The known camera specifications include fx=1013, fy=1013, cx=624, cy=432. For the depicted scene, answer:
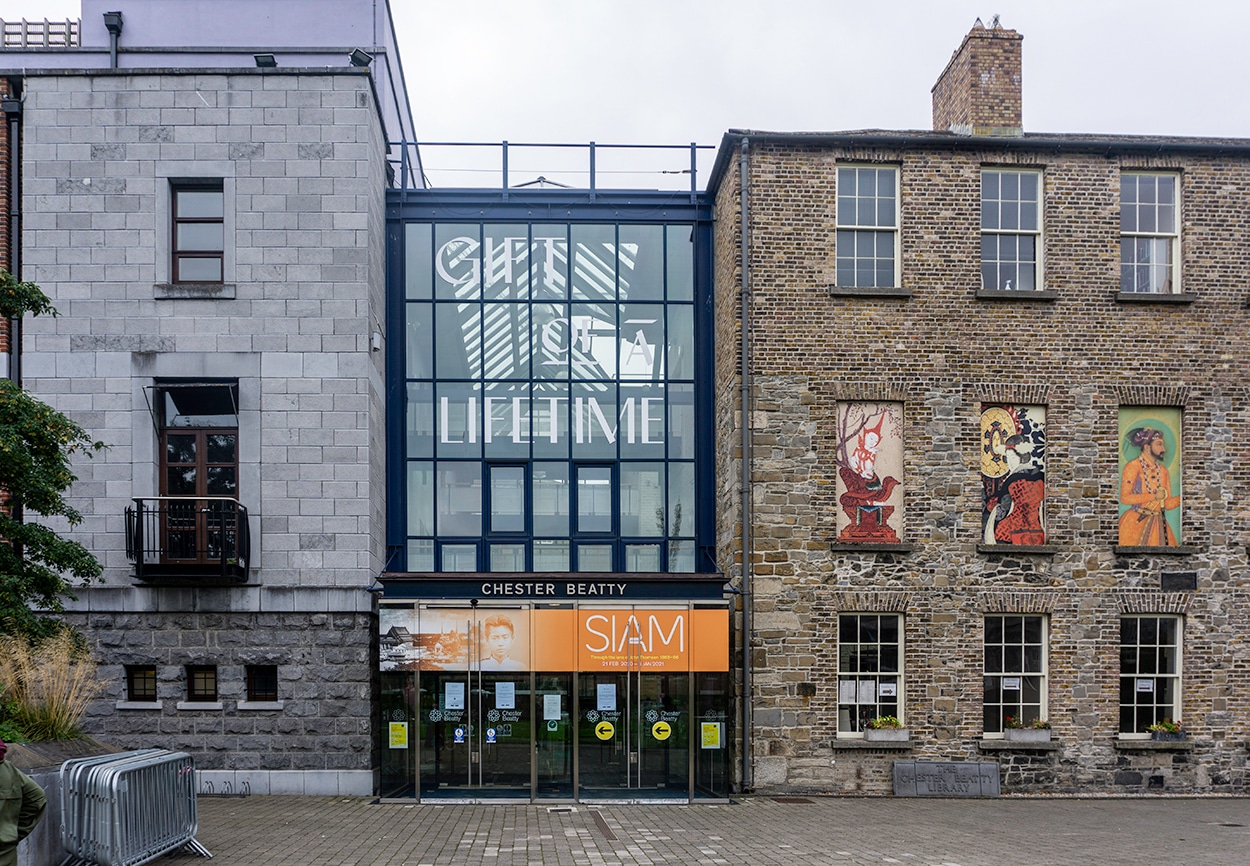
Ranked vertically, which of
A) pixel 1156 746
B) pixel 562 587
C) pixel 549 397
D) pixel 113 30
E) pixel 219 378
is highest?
pixel 113 30

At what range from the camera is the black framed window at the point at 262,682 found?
1650cm

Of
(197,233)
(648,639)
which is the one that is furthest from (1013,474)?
(197,233)

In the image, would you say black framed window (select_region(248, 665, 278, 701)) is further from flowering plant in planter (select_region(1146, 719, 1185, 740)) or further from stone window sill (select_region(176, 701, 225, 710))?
flowering plant in planter (select_region(1146, 719, 1185, 740))

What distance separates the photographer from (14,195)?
16953 mm

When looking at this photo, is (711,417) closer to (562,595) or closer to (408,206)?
(562,595)

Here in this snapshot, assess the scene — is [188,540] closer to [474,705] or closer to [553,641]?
[474,705]

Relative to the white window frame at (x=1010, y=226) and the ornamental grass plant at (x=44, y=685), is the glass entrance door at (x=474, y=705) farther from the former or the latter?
the white window frame at (x=1010, y=226)

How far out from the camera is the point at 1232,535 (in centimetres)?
1723

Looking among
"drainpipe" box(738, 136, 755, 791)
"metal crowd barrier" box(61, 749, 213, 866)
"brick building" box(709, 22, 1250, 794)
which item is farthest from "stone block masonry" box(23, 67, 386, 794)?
"brick building" box(709, 22, 1250, 794)

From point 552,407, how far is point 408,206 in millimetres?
4595

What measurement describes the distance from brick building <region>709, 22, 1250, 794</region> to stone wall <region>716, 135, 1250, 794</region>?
0.04m

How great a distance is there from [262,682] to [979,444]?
41.3ft

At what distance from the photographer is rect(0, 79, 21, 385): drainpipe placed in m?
16.8

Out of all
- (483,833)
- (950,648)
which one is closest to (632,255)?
(950,648)
